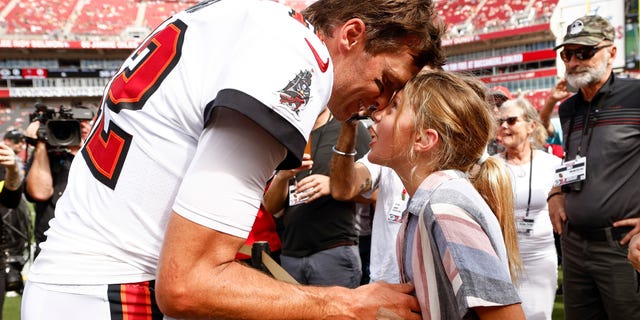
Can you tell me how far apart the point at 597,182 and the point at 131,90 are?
3.46 m

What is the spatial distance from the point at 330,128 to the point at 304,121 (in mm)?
2844

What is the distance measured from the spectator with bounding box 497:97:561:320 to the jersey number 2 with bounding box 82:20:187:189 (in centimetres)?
293

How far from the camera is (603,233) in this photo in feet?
12.6

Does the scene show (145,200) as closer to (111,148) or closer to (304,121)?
(111,148)

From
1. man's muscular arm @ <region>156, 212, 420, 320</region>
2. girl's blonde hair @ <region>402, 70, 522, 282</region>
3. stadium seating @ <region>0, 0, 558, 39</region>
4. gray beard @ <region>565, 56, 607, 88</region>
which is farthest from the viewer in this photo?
stadium seating @ <region>0, 0, 558, 39</region>

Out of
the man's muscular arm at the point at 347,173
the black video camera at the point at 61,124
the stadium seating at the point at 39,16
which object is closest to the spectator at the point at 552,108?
the man's muscular arm at the point at 347,173

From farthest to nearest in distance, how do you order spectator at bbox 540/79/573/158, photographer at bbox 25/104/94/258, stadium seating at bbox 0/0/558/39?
stadium seating at bbox 0/0/558/39 → spectator at bbox 540/79/573/158 → photographer at bbox 25/104/94/258

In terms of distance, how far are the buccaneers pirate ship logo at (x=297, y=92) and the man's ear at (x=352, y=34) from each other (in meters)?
0.52

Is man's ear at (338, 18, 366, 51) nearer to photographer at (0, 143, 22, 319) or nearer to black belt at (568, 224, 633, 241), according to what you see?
black belt at (568, 224, 633, 241)

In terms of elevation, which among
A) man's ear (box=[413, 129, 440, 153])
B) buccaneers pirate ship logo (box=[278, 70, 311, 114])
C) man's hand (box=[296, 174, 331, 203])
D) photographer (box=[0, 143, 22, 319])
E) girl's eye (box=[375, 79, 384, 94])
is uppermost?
buccaneers pirate ship logo (box=[278, 70, 311, 114])

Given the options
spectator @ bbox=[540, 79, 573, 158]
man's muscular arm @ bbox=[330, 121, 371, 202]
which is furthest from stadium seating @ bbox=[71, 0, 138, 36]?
man's muscular arm @ bbox=[330, 121, 371, 202]

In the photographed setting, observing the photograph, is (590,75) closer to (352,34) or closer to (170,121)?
(352,34)

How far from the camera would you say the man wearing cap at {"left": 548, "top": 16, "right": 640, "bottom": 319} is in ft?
12.4

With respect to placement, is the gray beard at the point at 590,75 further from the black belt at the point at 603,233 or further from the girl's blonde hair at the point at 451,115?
the girl's blonde hair at the point at 451,115
